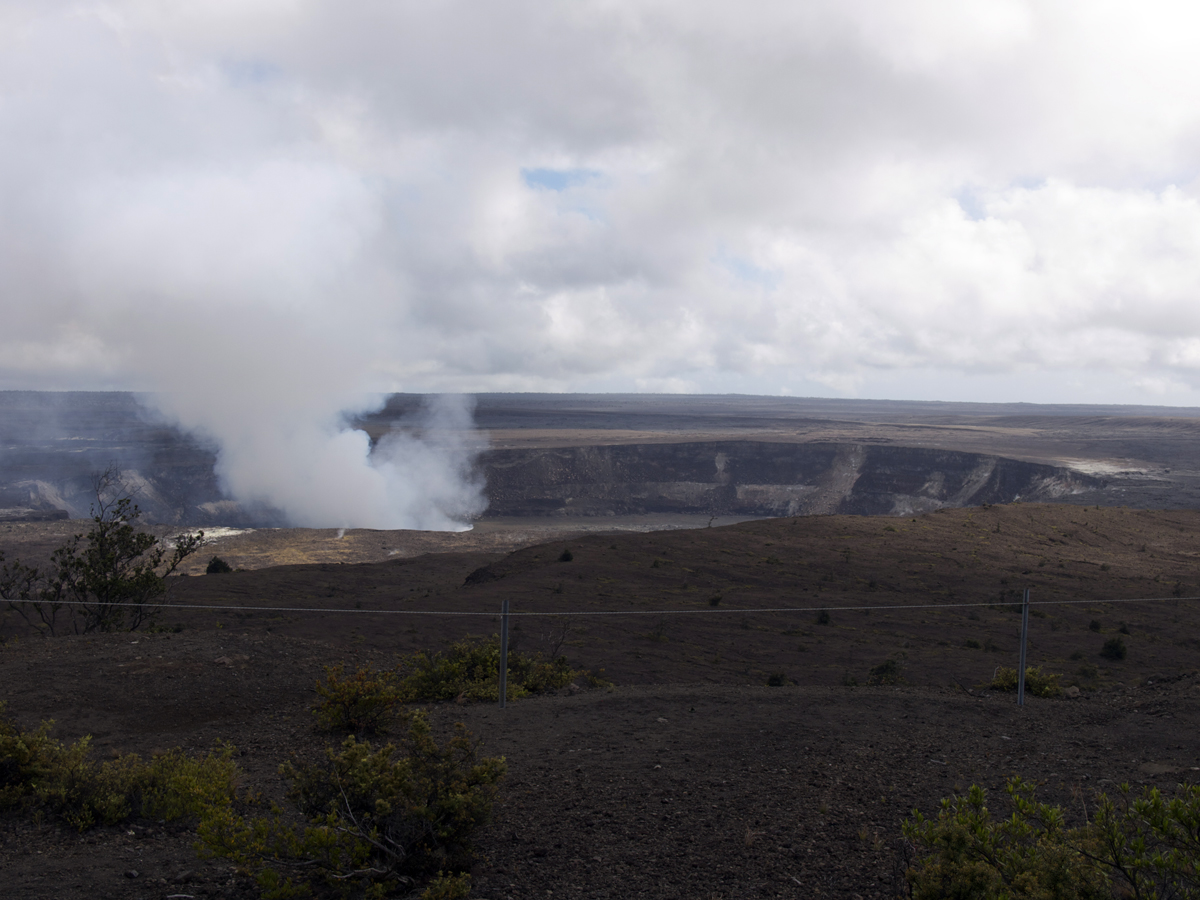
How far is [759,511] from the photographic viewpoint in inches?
2731

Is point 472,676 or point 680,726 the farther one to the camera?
point 472,676

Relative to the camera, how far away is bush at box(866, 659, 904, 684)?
11.8m

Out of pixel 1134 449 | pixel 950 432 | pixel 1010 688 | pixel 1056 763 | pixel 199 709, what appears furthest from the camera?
pixel 950 432

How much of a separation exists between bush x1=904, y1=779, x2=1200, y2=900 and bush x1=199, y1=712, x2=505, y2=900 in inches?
94.1

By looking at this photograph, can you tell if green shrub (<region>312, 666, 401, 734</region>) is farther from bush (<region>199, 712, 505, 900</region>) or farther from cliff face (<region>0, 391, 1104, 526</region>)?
cliff face (<region>0, 391, 1104, 526</region>)

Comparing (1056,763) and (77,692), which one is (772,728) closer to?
(1056,763)

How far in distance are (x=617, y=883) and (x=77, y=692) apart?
6.70 meters

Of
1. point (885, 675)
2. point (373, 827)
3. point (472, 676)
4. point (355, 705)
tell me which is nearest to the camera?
point (373, 827)

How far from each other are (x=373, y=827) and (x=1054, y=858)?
347 centimetres

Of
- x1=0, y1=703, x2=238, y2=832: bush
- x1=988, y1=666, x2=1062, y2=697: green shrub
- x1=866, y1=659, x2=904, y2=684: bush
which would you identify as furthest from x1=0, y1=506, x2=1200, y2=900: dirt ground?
x1=866, y1=659, x2=904, y2=684: bush

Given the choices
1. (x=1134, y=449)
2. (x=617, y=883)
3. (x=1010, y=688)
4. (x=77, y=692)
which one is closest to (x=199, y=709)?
(x=77, y=692)

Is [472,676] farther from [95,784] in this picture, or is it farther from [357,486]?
[357,486]

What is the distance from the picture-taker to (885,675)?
39.7 ft

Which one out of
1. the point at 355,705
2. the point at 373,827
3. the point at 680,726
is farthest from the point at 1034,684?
the point at 373,827
